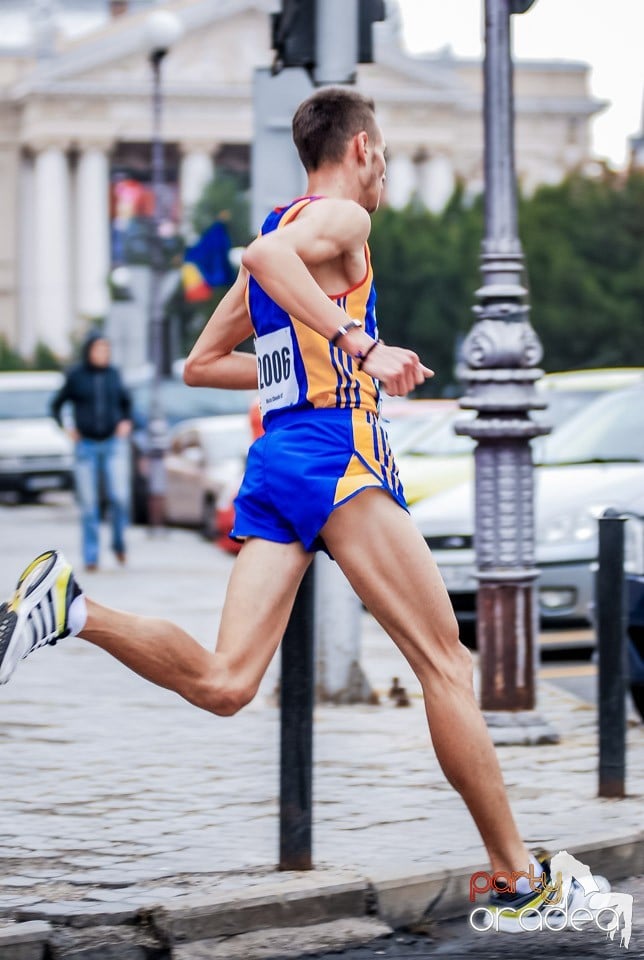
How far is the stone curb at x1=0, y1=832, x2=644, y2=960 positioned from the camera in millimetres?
4523

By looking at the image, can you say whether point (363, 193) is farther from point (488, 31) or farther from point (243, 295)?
point (488, 31)

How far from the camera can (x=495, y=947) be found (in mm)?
4582

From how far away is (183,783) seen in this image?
633 centimetres

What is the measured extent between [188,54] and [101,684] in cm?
8743

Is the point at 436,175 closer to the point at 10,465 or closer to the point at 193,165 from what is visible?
the point at 193,165

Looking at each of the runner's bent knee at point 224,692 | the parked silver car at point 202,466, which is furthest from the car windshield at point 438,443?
the runner's bent knee at point 224,692

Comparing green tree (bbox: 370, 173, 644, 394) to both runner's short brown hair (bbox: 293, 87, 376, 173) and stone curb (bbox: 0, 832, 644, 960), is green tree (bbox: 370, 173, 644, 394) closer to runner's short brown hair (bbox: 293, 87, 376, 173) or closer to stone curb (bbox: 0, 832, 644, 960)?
stone curb (bbox: 0, 832, 644, 960)

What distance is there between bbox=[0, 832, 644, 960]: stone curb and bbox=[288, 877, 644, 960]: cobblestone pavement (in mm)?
111

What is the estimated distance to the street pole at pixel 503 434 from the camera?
23.8 ft

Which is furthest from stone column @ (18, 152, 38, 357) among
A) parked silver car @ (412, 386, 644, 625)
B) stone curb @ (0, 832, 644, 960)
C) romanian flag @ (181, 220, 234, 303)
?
stone curb @ (0, 832, 644, 960)

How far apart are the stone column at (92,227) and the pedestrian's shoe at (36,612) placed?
91.7 meters

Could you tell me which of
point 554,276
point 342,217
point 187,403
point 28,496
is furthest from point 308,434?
point 554,276

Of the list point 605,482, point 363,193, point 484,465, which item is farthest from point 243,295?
point 605,482

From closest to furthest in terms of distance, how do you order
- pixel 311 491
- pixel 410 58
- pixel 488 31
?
pixel 311 491
pixel 488 31
pixel 410 58
